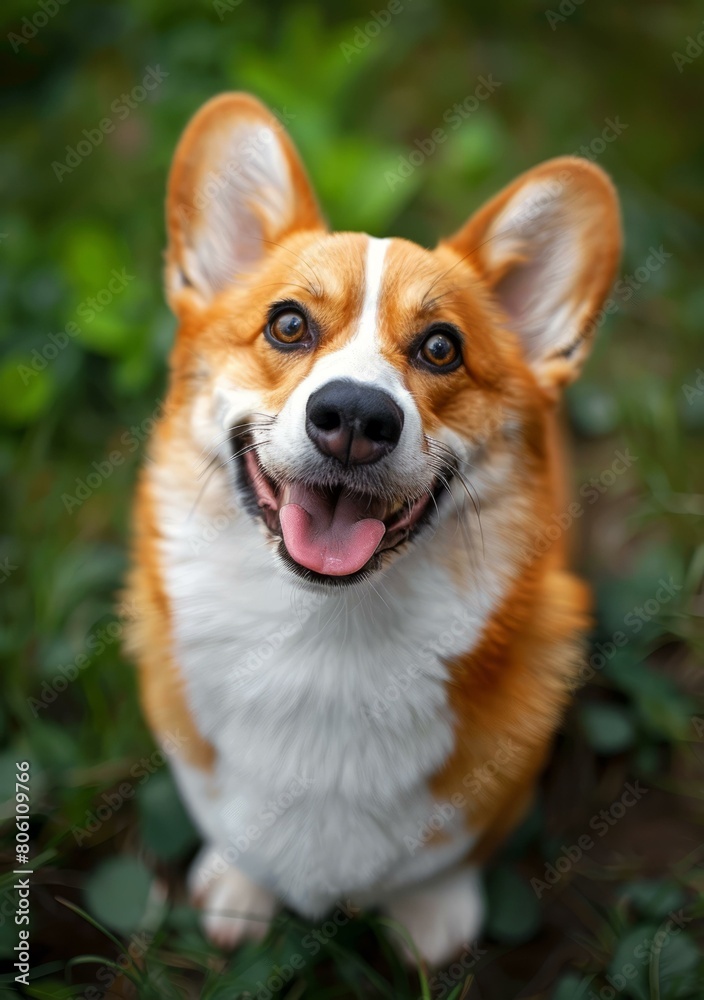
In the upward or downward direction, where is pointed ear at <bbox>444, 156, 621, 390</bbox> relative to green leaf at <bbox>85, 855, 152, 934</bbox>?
upward

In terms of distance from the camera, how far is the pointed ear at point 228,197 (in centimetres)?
223

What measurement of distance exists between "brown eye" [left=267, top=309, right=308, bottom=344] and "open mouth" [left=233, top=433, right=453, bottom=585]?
266 mm

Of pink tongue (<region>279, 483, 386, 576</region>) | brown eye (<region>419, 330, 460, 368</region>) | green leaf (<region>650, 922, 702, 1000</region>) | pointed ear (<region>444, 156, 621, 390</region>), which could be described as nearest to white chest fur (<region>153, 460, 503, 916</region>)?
pink tongue (<region>279, 483, 386, 576</region>)

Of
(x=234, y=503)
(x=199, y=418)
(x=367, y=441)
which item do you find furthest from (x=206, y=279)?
(x=367, y=441)

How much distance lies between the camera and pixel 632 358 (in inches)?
162

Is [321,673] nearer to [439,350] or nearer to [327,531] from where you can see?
[327,531]

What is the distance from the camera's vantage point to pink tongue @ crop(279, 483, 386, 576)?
1.92 meters

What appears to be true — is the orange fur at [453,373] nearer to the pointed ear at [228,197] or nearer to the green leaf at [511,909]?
the pointed ear at [228,197]

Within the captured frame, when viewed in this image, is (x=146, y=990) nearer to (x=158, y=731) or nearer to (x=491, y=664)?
(x=158, y=731)

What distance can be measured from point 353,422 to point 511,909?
188cm

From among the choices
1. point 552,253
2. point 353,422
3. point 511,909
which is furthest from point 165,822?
point 552,253

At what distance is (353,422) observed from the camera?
180cm

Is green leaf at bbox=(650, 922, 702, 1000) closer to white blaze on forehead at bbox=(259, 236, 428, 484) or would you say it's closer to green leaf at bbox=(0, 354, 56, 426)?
white blaze on forehead at bbox=(259, 236, 428, 484)

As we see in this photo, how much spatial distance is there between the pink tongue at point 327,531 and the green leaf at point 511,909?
154 cm
